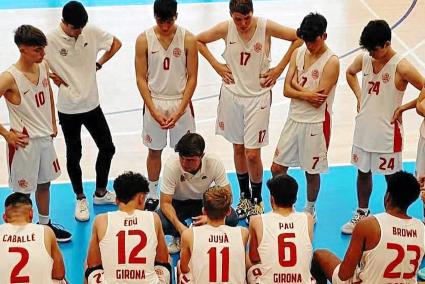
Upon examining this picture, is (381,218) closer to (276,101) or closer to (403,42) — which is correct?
(276,101)

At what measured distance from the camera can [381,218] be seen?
5293mm

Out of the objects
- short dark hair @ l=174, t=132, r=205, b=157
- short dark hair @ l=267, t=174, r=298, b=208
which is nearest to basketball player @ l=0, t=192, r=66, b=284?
short dark hair @ l=174, t=132, r=205, b=157

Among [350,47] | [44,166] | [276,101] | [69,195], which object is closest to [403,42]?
[350,47]

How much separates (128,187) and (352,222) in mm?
2664

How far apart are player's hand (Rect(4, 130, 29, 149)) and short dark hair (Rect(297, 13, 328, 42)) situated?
2405 millimetres

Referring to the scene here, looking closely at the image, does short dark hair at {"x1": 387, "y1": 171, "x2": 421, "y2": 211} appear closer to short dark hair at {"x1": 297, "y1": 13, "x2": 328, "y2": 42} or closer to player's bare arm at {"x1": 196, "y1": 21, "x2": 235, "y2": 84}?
short dark hair at {"x1": 297, "y1": 13, "x2": 328, "y2": 42}

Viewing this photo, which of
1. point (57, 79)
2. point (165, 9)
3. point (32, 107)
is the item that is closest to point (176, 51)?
point (165, 9)

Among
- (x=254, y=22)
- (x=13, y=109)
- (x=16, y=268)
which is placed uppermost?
(x=254, y=22)

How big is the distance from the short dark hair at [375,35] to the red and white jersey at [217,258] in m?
2.18

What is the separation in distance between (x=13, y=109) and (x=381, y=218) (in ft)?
10.2

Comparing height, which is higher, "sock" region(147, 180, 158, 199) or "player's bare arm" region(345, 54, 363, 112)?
"player's bare arm" region(345, 54, 363, 112)

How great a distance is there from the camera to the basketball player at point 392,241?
206 inches

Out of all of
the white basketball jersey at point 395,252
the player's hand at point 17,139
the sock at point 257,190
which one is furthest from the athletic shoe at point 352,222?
the player's hand at point 17,139

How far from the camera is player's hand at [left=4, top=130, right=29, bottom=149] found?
661cm
